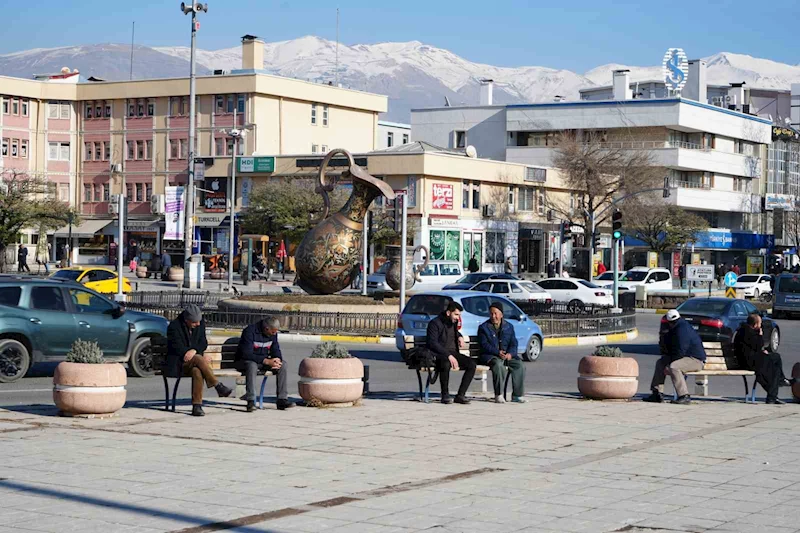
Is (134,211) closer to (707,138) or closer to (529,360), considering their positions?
(707,138)

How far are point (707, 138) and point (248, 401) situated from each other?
84.1 metres

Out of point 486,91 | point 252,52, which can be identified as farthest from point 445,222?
point 486,91

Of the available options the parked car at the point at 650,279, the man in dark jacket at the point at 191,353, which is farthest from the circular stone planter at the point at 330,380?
the parked car at the point at 650,279

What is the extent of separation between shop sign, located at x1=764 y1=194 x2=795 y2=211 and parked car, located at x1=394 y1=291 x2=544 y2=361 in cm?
8094

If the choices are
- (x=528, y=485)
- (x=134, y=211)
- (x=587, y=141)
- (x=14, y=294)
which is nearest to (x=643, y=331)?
(x=14, y=294)

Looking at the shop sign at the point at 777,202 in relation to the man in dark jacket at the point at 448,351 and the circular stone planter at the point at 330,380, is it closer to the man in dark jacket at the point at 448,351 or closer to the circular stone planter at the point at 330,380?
the man in dark jacket at the point at 448,351

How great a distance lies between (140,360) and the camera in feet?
68.6


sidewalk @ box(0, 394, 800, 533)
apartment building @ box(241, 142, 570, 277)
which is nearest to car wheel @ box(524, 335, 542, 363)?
sidewalk @ box(0, 394, 800, 533)

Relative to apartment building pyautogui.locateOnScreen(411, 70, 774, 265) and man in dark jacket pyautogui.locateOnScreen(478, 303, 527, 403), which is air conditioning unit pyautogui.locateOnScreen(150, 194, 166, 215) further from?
man in dark jacket pyautogui.locateOnScreen(478, 303, 527, 403)

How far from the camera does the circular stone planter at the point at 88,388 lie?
1431 cm

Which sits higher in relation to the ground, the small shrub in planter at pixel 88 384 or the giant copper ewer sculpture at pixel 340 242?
the giant copper ewer sculpture at pixel 340 242

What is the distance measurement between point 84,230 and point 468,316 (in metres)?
66.0

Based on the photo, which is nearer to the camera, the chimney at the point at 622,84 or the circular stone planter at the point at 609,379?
the circular stone planter at the point at 609,379

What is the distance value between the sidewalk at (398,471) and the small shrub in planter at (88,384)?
0.77 feet
